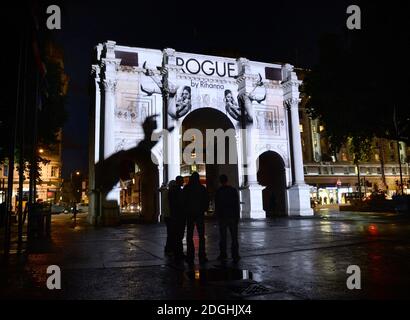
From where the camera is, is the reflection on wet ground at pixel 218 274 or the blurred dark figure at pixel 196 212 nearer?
the reflection on wet ground at pixel 218 274

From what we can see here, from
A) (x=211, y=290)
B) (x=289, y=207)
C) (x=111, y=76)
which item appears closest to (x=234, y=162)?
(x=289, y=207)

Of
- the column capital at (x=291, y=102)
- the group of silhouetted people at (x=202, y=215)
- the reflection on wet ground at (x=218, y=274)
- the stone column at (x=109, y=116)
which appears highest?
the column capital at (x=291, y=102)

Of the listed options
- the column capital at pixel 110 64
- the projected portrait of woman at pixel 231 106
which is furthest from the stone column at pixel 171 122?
the projected portrait of woman at pixel 231 106

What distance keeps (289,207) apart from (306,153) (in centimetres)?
4007

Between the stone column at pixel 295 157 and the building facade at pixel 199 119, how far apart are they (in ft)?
0.26

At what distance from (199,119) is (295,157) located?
8289 millimetres

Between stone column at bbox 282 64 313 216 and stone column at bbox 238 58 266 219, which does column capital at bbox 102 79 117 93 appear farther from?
stone column at bbox 282 64 313 216

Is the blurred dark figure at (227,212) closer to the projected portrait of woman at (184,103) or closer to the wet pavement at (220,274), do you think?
the wet pavement at (220,274)

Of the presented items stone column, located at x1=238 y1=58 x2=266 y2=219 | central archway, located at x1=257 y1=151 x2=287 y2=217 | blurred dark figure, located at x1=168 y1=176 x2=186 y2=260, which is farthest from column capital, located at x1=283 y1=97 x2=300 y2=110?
blurred dark figure, located at x1=168 y1=176 x2=186 y2=260

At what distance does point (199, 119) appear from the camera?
28547 millimetres

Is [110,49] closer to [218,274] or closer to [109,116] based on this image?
[109,116]

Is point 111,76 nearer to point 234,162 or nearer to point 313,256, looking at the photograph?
point 234,162

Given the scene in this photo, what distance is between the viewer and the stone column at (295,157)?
2684 cm
